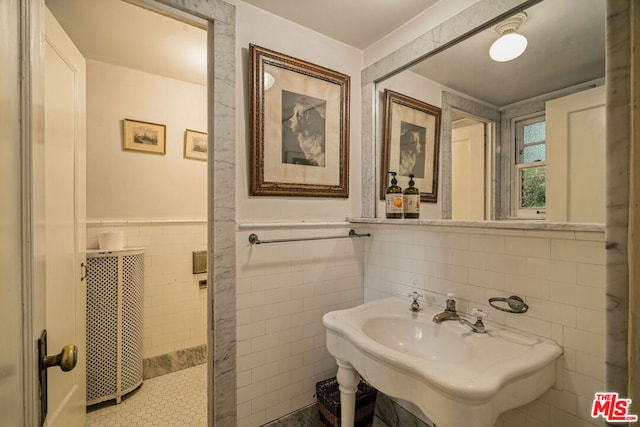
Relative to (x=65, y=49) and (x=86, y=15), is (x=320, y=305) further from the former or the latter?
(x=86, y=15)

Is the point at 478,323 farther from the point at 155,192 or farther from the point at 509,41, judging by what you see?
the point at 155,192

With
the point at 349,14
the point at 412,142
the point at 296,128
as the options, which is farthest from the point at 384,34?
the point at 296,128

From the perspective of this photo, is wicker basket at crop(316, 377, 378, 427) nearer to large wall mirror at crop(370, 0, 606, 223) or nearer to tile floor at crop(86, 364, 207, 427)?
tile floor at crop(86, 364, 207, 427)

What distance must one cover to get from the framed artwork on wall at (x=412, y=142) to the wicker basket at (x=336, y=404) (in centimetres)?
109

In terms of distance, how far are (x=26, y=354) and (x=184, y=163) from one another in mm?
2039

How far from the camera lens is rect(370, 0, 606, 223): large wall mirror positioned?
0.92 meters

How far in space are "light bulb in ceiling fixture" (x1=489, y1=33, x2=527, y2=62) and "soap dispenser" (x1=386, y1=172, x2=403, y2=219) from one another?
745 millimetres

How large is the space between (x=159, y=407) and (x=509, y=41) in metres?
2.80

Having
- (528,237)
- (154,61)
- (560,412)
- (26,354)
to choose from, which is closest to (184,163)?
(154,61)

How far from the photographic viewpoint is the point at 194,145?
2.35 meters

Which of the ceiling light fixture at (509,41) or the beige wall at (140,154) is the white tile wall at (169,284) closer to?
the beige wall at (140,154)

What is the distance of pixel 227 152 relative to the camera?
1.30 meters

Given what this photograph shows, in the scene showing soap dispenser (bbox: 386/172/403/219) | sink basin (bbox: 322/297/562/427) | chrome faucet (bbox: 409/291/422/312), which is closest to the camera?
sink basin (bbox: 322/297/562/427)

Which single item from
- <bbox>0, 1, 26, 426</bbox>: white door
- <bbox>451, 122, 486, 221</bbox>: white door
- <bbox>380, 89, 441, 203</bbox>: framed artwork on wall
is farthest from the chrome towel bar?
<bbox>0, 1, 26, 426</bbox>: white door
